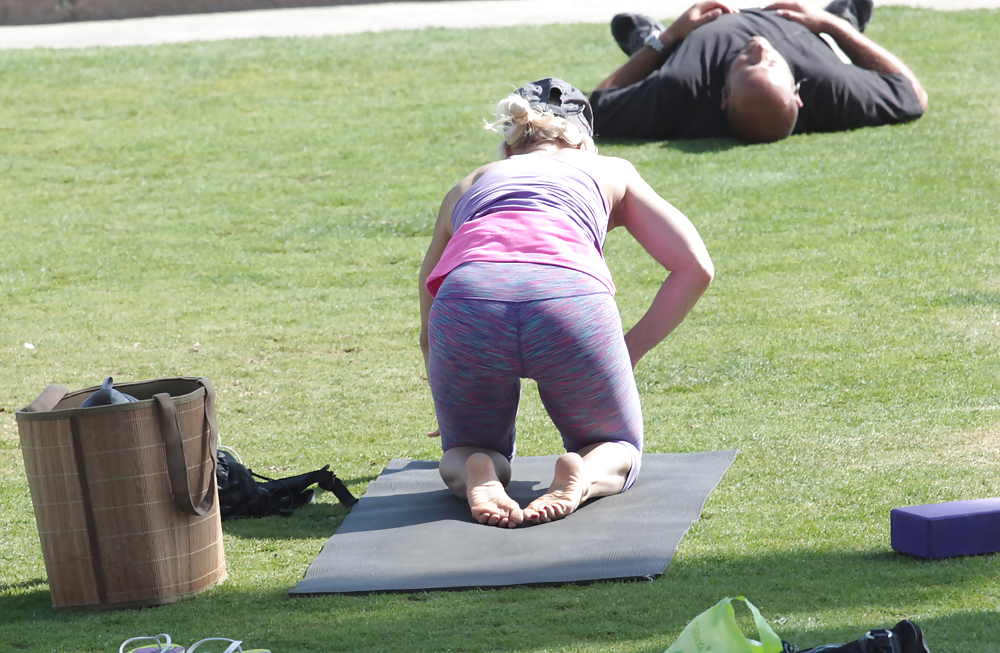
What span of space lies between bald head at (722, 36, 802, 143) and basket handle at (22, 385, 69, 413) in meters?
5.77

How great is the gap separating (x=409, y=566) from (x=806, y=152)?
229 inches

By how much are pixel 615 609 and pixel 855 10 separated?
25.1 feet

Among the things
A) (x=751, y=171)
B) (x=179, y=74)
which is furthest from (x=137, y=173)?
(x=751, y=171)

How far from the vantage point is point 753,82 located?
7.69 m

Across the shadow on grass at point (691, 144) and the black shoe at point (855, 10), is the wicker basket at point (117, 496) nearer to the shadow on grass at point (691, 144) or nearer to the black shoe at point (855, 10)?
the shadow on grass at point (691, 144)

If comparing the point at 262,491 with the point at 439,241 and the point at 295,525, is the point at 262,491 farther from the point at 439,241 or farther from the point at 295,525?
the point at 439,241

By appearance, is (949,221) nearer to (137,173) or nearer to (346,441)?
(346,441)

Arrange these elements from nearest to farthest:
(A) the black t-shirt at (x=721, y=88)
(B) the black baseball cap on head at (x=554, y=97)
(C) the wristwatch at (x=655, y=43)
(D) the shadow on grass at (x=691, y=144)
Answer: (B) the black baseball cap on head at (x=554, y=97) < (A) the black t-shirt at (x=721, y=88) < (D) the shadow on grass at (x=691, y=144) < (C) the wristwatch at (x=655, y=43)

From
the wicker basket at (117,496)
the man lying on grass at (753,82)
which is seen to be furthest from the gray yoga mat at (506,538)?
the man lying on grass at (753,82)

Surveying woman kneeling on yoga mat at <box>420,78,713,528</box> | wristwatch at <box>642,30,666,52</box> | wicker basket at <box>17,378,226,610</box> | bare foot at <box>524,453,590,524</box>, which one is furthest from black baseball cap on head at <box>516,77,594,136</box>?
wristwatch at <box>642,30,666,52</box>

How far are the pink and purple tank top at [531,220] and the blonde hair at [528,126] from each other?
11 centimetres

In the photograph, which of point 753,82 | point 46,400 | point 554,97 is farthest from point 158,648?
point 753,82

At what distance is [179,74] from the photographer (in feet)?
33.7

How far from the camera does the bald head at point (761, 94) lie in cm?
767
